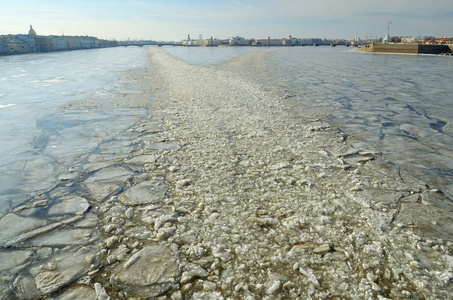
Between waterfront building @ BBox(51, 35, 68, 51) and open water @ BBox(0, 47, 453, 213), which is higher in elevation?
waterfront building @ BBox(51, 35, 68, 51)

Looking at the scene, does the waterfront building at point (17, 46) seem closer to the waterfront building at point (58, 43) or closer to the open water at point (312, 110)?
the waterfront building at point (58, 43)

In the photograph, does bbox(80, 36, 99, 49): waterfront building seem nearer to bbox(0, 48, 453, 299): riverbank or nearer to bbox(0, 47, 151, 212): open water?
bbox(0, 47, 151, 212): open water

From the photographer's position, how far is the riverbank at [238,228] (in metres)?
2.22

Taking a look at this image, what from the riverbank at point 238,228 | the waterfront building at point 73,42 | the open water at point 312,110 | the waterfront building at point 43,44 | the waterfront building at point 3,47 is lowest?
the riverbank at point 238,228

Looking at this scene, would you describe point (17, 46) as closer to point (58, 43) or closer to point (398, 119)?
point (58, 43)

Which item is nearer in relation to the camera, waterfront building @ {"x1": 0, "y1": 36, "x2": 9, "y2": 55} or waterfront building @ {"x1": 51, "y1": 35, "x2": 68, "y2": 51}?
waterfront building @ {"x1": 0, "y1": 36, "x2": 9, "y2": 55}

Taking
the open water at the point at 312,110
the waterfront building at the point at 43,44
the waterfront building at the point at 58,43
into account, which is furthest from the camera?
the waterfront building at the point at 58,43

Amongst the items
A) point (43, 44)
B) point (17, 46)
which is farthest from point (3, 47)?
point (43, 44)

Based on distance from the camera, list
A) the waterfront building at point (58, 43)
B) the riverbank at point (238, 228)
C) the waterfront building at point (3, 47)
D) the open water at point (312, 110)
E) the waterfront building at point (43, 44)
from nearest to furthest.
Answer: the riverbank at point (238, 228) → the open water at point (312, 110) → the waterfront building at point (3, 47) → the waterfront building at point (43, 44) → the waterfront building at point (58, 43)

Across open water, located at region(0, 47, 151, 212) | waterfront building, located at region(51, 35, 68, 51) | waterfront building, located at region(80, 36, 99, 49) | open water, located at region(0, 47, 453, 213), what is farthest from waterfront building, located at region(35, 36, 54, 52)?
open water, located at region(0, 47, 151, 212)

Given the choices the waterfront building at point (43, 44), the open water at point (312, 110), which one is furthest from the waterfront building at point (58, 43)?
the open water at point (312, 110)

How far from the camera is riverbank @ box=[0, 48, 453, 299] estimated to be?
2.22 m

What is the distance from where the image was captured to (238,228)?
290 centimetres

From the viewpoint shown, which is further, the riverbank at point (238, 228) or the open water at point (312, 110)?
the open water at point (312, 110)
